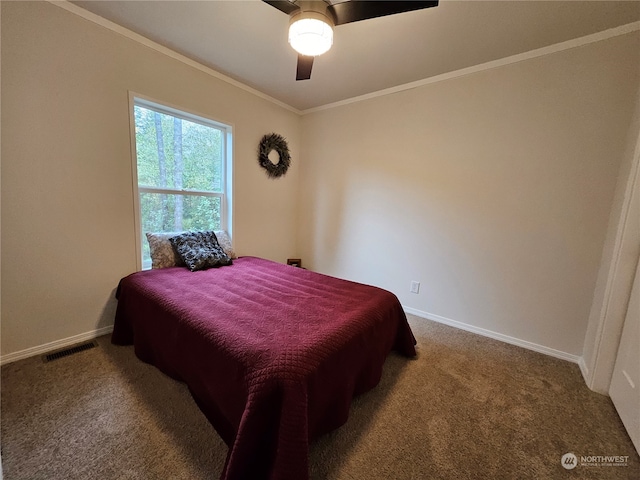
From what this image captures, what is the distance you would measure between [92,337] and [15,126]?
5.23 feet

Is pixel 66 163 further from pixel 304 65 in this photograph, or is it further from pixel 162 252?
pixel 304 65

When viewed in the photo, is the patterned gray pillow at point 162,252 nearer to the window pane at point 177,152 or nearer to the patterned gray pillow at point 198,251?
the patterned gray pillow at point 198,251

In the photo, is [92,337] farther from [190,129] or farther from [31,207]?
[190,129]

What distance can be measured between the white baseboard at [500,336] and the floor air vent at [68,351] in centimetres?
290

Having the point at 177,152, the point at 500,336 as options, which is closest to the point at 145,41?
the point at 177,152

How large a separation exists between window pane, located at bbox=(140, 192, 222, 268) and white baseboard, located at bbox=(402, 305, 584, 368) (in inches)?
97.3

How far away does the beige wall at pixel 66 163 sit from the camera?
1640 mm

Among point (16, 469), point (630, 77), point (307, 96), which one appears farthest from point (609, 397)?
point (307, 96)

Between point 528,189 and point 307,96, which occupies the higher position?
point 307,96

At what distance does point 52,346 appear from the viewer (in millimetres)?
1889

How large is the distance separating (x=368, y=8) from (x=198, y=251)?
221cm

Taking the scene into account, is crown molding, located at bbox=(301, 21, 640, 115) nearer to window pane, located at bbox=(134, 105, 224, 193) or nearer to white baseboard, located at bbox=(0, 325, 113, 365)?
window pane, located at bbox=(134, 105, 224, 193)

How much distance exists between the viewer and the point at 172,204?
8.38 feet

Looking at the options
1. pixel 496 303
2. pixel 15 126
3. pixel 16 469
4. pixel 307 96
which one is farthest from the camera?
pixel 307 96
